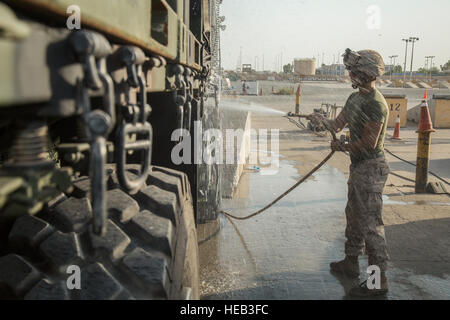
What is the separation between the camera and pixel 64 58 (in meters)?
1.06

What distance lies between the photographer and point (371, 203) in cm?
361

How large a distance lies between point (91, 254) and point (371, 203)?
2.58 metres

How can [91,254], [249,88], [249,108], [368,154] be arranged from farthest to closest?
[249,88] < [249,108] < [368,154] < [91,254]

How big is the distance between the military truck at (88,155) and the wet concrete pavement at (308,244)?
1.45 metres

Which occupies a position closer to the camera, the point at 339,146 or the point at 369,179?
the point at 369,179

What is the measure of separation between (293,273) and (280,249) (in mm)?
565

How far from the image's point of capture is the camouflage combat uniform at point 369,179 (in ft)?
11.7

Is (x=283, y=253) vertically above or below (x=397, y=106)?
below

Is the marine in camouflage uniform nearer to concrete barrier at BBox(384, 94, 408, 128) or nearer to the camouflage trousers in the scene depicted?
the camouflage trousers

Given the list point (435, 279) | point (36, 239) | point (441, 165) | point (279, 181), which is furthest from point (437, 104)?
point (36, 239)

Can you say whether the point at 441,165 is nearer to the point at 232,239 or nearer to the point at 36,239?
the point at 232,239

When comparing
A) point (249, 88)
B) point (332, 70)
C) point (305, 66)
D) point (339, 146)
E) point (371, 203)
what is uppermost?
point (332, 70)

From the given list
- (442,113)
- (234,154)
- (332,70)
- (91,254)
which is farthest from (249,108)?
(332,70)

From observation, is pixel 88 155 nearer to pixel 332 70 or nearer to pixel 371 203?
pixel 371 203
